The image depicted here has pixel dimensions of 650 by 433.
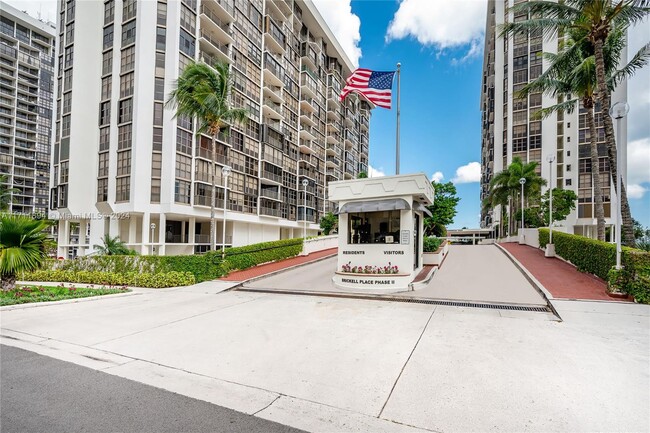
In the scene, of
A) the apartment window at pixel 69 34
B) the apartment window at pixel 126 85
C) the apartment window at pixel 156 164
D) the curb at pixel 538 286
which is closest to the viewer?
the curb at pixel 538 286

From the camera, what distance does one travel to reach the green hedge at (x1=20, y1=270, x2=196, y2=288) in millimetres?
16266

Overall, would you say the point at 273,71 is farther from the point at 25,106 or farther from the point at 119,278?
the point at 25,106

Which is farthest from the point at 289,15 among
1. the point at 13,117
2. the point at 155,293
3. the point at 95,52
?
the point at 13,117

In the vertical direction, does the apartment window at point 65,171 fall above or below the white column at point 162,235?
above

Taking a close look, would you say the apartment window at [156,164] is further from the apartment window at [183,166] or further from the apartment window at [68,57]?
the apartment window at [68,57]

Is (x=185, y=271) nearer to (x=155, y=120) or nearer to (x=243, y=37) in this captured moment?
(x=155, y=120)

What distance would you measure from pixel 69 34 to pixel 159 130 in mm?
18012

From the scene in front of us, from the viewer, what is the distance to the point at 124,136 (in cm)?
3272

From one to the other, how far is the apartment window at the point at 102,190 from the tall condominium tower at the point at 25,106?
53952 mm

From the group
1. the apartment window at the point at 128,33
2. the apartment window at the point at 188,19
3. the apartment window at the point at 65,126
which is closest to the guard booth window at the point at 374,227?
the apartment window at the point at 188,19

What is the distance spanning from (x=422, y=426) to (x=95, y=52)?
145 feet

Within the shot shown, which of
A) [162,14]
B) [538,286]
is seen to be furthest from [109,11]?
[538,286]

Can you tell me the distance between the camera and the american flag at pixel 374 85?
52.6 ft

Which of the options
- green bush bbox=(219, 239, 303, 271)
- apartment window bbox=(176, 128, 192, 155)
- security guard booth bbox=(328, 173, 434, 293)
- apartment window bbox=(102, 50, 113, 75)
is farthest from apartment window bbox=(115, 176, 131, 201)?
security guard booth bbox=(328, 173, 434, 293)
